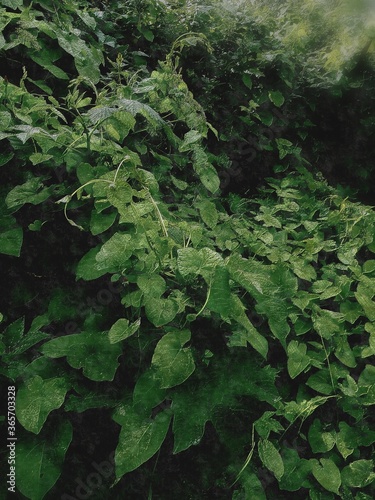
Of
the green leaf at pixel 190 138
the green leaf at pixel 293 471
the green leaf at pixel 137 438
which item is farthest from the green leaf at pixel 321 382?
the green leaf at pixel 190 138

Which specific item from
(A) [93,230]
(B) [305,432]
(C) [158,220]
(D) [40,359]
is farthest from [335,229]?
(D) [40,359]

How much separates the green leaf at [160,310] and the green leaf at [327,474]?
654 mm

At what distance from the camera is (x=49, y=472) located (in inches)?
33.7

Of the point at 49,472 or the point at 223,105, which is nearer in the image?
the point at 49,472

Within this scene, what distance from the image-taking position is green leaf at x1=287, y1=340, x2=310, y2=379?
1.20 m

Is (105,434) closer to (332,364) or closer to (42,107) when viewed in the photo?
(332,364)

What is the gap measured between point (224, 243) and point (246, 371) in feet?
1.92

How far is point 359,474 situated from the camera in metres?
1.14

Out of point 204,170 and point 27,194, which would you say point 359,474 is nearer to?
point 204,170

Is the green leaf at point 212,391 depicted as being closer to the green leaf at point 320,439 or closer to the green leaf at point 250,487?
the green leaf at point 250,487

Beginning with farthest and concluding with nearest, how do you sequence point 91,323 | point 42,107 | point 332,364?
point 332,364 → point 42,107 → point 91,323

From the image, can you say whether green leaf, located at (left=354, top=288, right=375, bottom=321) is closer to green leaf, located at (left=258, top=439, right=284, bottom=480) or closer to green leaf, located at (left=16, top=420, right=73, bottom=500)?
green leaf, located at (left=258, top=439, right=284, bottom=480)

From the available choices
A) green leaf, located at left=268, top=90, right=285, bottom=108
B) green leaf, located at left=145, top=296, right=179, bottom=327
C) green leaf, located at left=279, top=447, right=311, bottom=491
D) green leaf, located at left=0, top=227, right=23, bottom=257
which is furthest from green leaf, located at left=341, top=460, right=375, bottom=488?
green leaf, located at left=268, top=90, right=285, bottom=108

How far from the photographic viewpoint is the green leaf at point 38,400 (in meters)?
0.85
